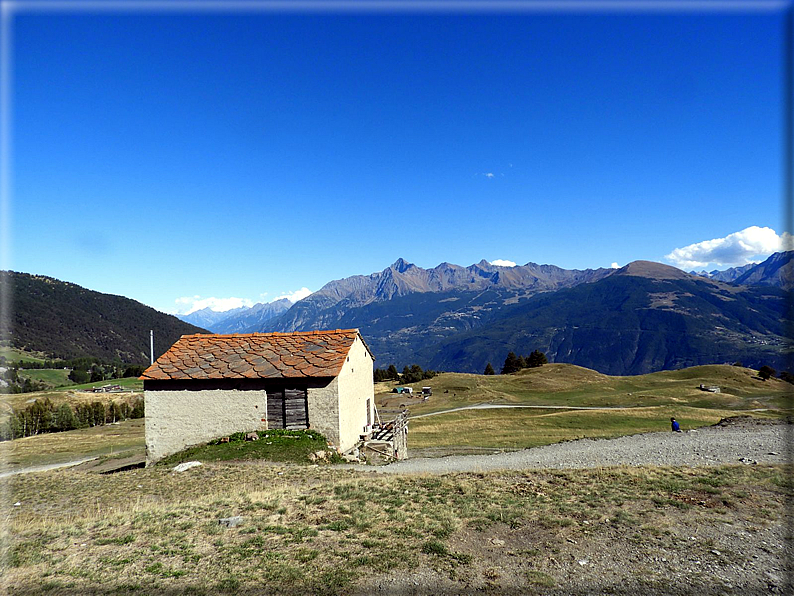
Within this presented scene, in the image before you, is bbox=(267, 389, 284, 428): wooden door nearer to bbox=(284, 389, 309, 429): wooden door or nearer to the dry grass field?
bbox=(284, 389, 309, 429): wooden door

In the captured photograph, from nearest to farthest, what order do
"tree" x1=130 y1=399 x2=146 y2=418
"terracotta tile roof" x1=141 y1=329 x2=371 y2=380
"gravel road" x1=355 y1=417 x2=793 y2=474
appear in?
"gravel road" x1=355 y1=417 x2=793 y2=474 → "terracotta tile roof" x1=141 y1=329 x2=371 y2=380 → "tree" x1=130 y1=399 x2=146 y2=418

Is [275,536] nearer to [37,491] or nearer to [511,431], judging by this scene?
[37,491]

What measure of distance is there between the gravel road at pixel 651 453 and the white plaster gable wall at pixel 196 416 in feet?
23.9

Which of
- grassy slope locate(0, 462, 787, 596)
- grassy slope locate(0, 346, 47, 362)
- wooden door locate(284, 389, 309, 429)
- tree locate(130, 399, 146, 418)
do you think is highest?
grassy slope locate(0, 346, 47, 362)

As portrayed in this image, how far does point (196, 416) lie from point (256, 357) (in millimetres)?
4480

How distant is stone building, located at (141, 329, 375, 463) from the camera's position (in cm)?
2302

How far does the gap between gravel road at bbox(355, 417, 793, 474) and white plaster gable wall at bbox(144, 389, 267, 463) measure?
7.27m

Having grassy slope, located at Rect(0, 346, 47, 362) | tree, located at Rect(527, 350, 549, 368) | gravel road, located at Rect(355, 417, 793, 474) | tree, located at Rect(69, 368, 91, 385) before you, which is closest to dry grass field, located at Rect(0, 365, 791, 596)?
gravel road, located at Rect(355, 417, 793, 474)

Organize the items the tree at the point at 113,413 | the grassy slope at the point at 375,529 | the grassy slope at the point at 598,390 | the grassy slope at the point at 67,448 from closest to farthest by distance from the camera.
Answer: the grassy slope at the point at 375,529 < the grassy slope at the point at 67,448 < the grassy slope at the point at 598,390 < the tree at the point at 113,413

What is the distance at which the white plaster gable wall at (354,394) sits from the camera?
77.5ft

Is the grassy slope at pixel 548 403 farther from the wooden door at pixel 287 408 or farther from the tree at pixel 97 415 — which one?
the wooden door at pixel 287 408

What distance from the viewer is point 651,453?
2158cm

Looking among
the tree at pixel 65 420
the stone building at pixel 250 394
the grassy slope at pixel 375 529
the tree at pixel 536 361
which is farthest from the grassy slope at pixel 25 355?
the grassy slope at pixel 375 529

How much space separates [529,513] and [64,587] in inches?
410
